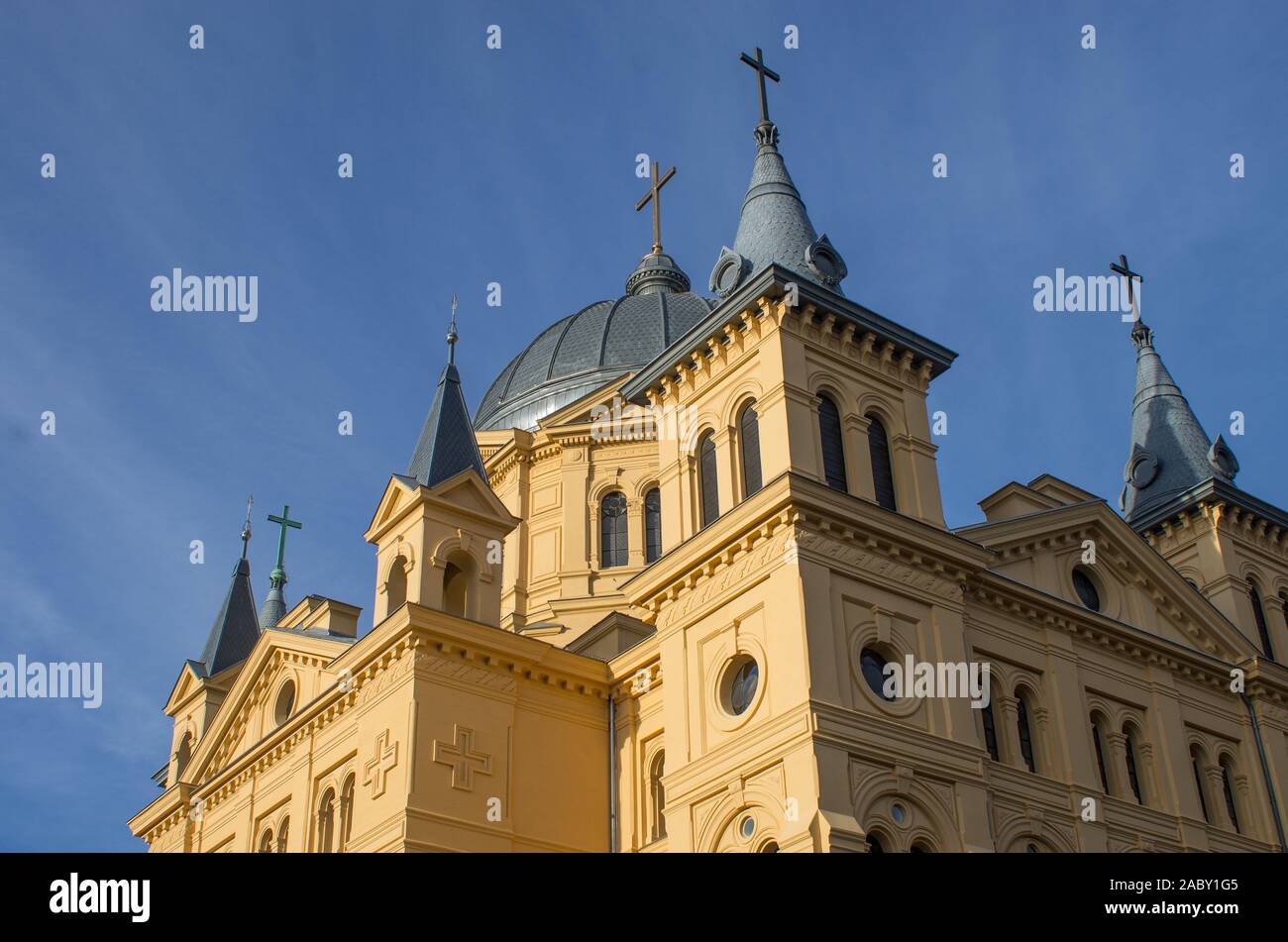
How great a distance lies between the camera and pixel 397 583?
3116 centimetres

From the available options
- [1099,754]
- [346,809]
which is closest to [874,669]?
[1099,754]

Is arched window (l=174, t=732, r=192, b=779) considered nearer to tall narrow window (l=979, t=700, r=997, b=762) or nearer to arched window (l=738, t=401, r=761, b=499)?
arched window (l=738, t=401, r=761, b=499)

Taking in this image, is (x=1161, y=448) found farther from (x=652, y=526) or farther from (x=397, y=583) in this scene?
(x=397, y=583)

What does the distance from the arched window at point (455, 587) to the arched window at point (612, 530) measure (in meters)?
10.2

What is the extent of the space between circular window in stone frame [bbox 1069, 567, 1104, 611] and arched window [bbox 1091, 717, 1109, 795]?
8.81 feet

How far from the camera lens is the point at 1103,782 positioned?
29047 millimetres

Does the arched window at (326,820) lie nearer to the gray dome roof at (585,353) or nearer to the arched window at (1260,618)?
the gray dome roof at (585,353)

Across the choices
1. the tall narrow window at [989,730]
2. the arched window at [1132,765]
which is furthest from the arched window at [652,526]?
the tall narrow window at [989,730]

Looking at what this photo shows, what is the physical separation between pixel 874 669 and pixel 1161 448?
54.8 feet

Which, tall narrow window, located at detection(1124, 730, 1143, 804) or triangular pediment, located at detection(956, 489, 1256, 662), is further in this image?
triangular pediment, located at detection(956, 489, 1256, 662)

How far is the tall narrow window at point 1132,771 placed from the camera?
29.5m

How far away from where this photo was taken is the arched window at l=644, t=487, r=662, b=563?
1617 inches

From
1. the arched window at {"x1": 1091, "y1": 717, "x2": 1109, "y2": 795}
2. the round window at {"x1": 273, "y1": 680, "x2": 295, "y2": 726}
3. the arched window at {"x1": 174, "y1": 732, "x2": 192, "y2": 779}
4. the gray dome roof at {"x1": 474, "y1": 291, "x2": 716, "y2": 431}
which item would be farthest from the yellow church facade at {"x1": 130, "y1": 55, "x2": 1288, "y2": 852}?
the gray dome roof at {"x1": 474, "y1": 291, "x2": 716, "y2": 431}
